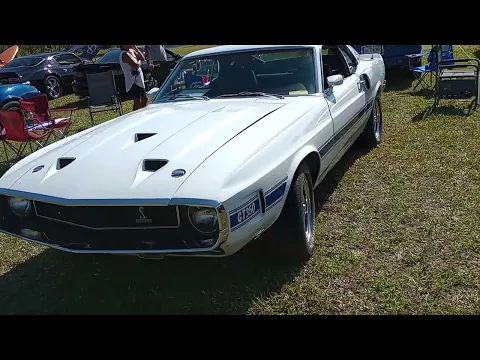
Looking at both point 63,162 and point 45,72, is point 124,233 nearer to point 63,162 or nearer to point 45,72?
point 63,162

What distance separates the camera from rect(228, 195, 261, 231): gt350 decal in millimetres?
2416

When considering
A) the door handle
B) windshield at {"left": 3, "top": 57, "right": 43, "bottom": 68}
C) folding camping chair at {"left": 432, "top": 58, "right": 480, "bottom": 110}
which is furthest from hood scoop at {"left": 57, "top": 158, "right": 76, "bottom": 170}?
windshield at {"left": 3, "top": 57, "right": 43, "bottom": 68}

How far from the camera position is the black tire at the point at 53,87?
42.5 feet

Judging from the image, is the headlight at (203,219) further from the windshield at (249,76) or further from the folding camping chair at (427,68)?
the folding camping chair at (427,68)

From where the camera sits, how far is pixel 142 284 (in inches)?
126

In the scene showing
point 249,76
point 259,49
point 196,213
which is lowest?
point 196,213

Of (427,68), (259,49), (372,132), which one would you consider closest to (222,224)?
(259,49)

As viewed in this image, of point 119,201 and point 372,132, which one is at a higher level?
point 119,201

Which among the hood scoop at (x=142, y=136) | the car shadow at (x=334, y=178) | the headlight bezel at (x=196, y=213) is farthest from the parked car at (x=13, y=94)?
the headlight bezel at (x=196, y=213)

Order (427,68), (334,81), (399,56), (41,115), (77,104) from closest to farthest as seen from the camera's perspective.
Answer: (334,81) → (41,115) → (427,68) → (399,56) → (77,104)

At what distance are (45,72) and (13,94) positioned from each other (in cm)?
432

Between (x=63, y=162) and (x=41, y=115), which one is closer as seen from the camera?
(x=63, y=162)
